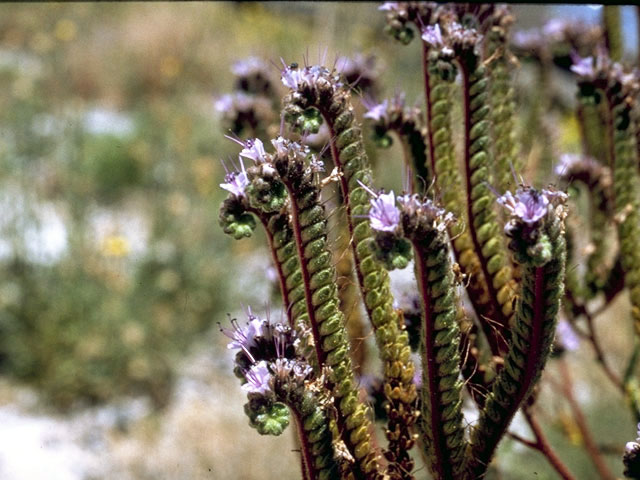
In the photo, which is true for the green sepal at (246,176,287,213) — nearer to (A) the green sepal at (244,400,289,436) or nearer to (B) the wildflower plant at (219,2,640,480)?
(B) the wildflower plant at (219,2,640,480)

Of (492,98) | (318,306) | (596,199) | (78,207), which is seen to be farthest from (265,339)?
(78,207)

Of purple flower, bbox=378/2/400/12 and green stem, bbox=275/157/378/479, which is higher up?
purple flower, bbox=378/2/400/12

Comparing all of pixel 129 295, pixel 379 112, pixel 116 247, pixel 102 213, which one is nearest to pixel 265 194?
pixel 379 112

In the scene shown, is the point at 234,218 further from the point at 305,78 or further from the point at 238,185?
the point at 305,78

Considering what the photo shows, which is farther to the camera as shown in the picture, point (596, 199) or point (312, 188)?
point (596, 199)

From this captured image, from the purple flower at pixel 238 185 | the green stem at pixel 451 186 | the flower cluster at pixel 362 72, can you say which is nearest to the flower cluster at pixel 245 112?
the flower cluster at pixel 362 72

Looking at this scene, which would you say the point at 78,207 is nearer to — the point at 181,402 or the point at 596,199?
the point at 181,402

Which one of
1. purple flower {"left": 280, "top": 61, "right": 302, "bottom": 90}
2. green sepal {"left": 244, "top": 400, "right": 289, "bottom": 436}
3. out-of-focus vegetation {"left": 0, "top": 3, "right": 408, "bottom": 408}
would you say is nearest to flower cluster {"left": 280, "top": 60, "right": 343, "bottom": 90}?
purple flower {"left": 280, "top": 61, "right": 302, "bottom": 90}
